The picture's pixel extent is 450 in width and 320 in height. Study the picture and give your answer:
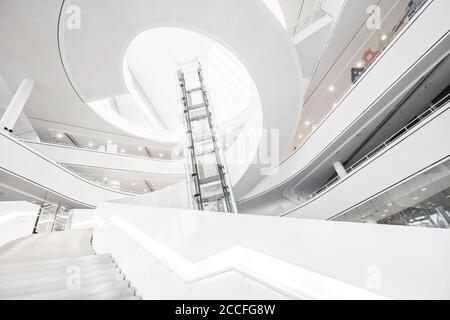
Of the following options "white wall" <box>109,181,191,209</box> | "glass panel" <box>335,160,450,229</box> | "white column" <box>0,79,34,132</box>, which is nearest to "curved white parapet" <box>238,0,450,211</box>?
"glass panel" <box>335,160,450,229</box>

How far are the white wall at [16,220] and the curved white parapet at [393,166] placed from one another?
10550mm

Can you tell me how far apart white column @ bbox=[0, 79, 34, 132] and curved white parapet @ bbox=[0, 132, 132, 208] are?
90cm

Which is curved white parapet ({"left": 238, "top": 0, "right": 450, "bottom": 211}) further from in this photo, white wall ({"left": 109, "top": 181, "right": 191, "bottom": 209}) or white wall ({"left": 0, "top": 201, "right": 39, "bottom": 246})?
white wall ({"left": 0, "top": 201, "right": 39, "bottom": 246})

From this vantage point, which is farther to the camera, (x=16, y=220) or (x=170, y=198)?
(x=16, y=220)

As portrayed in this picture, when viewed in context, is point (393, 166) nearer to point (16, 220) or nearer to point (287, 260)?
point (287, 260)

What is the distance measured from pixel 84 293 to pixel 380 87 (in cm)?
840

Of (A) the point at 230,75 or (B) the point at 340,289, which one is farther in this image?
(A) the point at 230,75

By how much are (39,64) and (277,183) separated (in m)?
11.7

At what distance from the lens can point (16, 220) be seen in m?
7.40

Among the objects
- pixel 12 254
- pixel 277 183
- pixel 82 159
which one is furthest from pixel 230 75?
pixel 12 254

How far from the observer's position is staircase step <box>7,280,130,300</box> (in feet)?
6.78

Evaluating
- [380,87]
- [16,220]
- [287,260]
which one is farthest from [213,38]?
[16,220]

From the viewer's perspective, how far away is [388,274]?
784mm
